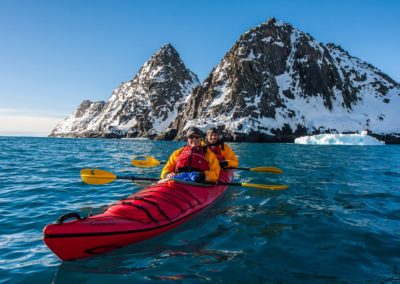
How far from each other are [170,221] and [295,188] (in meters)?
7.14

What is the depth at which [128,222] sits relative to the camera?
640cm

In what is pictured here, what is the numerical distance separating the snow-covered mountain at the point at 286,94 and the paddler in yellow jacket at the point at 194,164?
237 ft

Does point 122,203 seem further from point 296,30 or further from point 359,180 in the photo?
point 296,30

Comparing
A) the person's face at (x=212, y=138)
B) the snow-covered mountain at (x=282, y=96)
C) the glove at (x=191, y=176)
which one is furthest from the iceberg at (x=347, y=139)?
→ the glove at (x=191, y=176)

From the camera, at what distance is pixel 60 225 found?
5559mm

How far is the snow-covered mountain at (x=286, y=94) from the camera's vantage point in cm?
9275

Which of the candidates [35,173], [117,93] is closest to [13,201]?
[35,173]

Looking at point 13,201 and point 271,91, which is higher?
point 271,91

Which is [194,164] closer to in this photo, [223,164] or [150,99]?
[223,164]

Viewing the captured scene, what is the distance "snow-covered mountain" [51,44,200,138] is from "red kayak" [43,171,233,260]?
11860 cm

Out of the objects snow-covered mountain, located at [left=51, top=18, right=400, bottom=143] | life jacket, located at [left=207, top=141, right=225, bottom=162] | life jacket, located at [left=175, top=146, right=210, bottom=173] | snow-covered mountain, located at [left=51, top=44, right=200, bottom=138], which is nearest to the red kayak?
life jacket, located at [left=175, top=146, right=210, bottom=173]

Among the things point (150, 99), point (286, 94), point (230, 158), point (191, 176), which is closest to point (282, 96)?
point (286, 94)

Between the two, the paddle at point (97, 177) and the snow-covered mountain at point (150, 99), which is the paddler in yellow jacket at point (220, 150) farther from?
the snow-covered mountain at point (150, 99)

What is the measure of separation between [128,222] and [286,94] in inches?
4211
